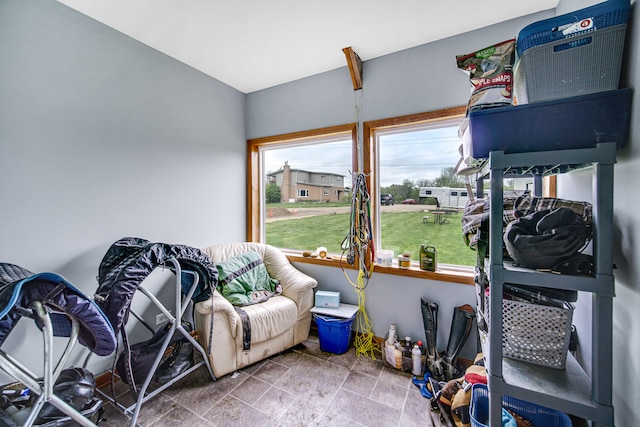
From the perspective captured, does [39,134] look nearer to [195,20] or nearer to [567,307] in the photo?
[195,20]

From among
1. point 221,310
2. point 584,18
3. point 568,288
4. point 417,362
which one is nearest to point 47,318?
point 221,310

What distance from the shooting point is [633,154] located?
93 cm

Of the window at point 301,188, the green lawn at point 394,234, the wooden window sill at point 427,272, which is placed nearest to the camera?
the wooden window sill at point 427,272

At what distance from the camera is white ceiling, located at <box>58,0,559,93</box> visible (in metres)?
1.85

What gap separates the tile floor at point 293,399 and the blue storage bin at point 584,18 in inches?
83.5

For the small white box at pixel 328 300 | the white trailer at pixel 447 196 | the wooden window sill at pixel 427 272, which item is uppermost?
the white trailer at pixel 447 196

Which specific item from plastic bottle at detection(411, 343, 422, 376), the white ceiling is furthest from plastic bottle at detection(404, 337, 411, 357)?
the white ceiling

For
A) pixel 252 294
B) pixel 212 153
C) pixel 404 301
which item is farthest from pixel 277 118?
pixel 404 301

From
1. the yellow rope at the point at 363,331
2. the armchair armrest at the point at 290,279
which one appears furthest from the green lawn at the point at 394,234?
the yellow rope at the point at 363,331

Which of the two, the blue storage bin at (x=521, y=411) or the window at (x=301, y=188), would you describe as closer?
Result: the blue storage bin at (x=521, y=411)

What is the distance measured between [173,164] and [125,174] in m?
0.44

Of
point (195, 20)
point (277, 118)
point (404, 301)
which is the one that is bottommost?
point (404, 301)

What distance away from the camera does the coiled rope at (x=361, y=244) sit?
8.29 feet

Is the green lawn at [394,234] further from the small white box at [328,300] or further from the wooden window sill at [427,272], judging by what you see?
the small white box at [328,300]
